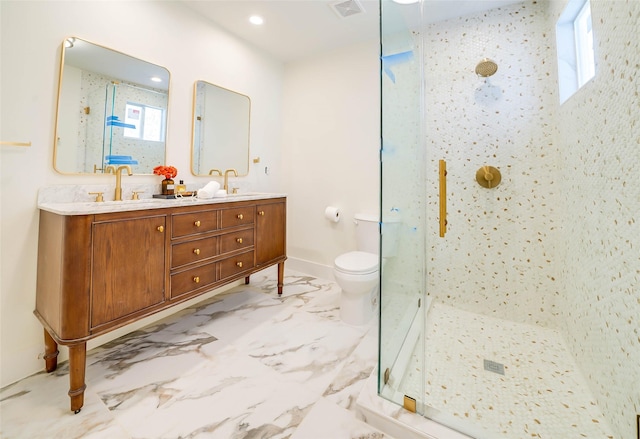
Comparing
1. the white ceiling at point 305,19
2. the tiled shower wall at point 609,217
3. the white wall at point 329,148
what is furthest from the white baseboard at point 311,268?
the white ceiling at point 305,19

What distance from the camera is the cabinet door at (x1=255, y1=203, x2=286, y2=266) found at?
2.30 m

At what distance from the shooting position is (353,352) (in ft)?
5.73

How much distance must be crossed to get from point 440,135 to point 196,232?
6.87ft

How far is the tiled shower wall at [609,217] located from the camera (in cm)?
103

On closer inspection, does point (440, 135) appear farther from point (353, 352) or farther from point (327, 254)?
point (353, 352)

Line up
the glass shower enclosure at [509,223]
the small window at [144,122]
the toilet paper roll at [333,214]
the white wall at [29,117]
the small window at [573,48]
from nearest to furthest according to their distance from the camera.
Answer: the glass shower enclosure at [509,223], the white wall at [29,117], the small window at [573,48], the small window at [144,122], the toilet paper roll at [333,214]

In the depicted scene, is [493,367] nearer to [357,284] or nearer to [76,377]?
[357,284]

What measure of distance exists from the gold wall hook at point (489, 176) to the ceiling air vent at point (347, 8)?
163 cm

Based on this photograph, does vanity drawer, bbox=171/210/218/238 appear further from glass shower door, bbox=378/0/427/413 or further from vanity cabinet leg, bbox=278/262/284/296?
glass shower door, bbox=378/0/427/413

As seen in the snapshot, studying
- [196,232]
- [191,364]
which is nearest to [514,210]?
[196,232]

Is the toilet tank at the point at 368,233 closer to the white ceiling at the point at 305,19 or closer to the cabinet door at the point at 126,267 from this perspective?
the white ceiling at the point at 305,19

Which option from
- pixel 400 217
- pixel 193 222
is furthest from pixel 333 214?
pixel 193 222

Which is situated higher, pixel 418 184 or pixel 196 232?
pixel 418 184

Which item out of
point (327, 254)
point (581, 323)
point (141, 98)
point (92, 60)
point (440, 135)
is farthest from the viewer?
point (327, 254)
